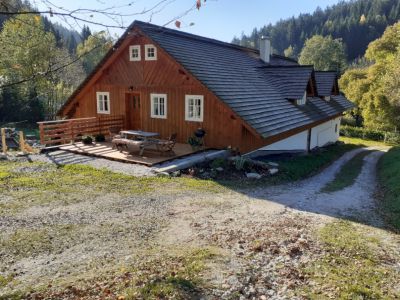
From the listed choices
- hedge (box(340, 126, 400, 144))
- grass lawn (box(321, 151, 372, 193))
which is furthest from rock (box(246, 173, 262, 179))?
hedge (box(340, 126, 400, 144))

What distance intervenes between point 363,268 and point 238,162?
25.9ft

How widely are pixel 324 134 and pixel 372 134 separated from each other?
17150mm

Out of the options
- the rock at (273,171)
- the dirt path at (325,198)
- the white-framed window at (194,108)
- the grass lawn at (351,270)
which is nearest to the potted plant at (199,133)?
the white-framed window at (194,108)

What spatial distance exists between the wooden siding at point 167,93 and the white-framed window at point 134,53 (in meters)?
0.17

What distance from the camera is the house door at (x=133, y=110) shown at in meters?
18.2

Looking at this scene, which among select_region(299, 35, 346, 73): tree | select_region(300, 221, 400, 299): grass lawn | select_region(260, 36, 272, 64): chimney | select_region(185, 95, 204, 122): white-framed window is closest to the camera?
select_region(300, 221, 400, 299): grass lawn

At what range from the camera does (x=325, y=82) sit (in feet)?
81.9

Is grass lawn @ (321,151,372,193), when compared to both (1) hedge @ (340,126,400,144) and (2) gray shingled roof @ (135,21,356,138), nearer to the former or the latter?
(2) gray shingled roof @ (135,21,356,138)

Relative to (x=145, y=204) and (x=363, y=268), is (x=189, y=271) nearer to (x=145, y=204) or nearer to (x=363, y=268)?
(x=363, y=268)

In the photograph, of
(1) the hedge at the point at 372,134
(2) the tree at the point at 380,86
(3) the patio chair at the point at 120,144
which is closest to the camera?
(3) the patio chair at the point at 120,144

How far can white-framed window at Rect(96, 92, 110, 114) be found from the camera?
62.6 ft

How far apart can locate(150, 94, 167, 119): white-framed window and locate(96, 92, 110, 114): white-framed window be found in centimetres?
327

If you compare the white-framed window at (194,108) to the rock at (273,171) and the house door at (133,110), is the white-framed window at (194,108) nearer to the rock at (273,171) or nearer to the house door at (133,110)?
the house door at (133,110)

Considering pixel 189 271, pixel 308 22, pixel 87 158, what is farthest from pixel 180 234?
pixel 308 22
